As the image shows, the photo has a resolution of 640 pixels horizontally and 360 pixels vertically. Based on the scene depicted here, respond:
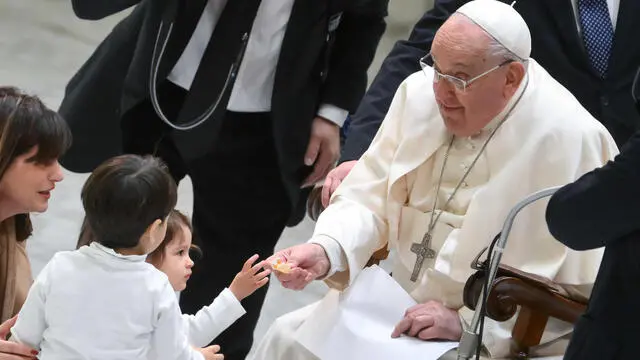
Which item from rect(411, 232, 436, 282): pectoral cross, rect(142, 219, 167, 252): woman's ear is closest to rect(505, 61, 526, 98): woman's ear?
rect(411, 232, 436, 282): pectoral cross

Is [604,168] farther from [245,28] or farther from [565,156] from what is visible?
[245,28]

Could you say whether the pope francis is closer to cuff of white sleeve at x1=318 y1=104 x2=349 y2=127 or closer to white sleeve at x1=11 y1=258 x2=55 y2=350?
cuff of white sleeve at x1=318 y1=104 x2=349 y2=127

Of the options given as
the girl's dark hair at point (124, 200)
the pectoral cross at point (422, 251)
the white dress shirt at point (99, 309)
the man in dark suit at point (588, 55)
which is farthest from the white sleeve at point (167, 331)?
the man in dark suit at point (588, 55)

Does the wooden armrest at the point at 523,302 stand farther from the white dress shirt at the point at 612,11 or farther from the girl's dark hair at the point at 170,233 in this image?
the white dress shirt at the point at 612,11

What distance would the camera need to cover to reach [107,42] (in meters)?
4.04

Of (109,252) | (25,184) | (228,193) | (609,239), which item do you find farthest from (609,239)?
(228,193)

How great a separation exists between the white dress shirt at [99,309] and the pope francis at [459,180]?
0.49 meters

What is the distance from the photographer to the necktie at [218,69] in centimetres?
373

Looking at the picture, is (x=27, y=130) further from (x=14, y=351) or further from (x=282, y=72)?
(x=282, y=72)

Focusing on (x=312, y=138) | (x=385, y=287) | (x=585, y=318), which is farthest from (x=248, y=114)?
(x=585, y=318)

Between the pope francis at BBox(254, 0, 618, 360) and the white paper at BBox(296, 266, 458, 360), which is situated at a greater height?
the pope francis at BBox(254, 0, 618, 360)

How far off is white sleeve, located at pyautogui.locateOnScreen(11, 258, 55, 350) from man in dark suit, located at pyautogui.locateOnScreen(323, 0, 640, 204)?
3.62 ft

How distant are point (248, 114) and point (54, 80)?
3.24 meters

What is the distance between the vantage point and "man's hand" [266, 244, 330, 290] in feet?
10.6
